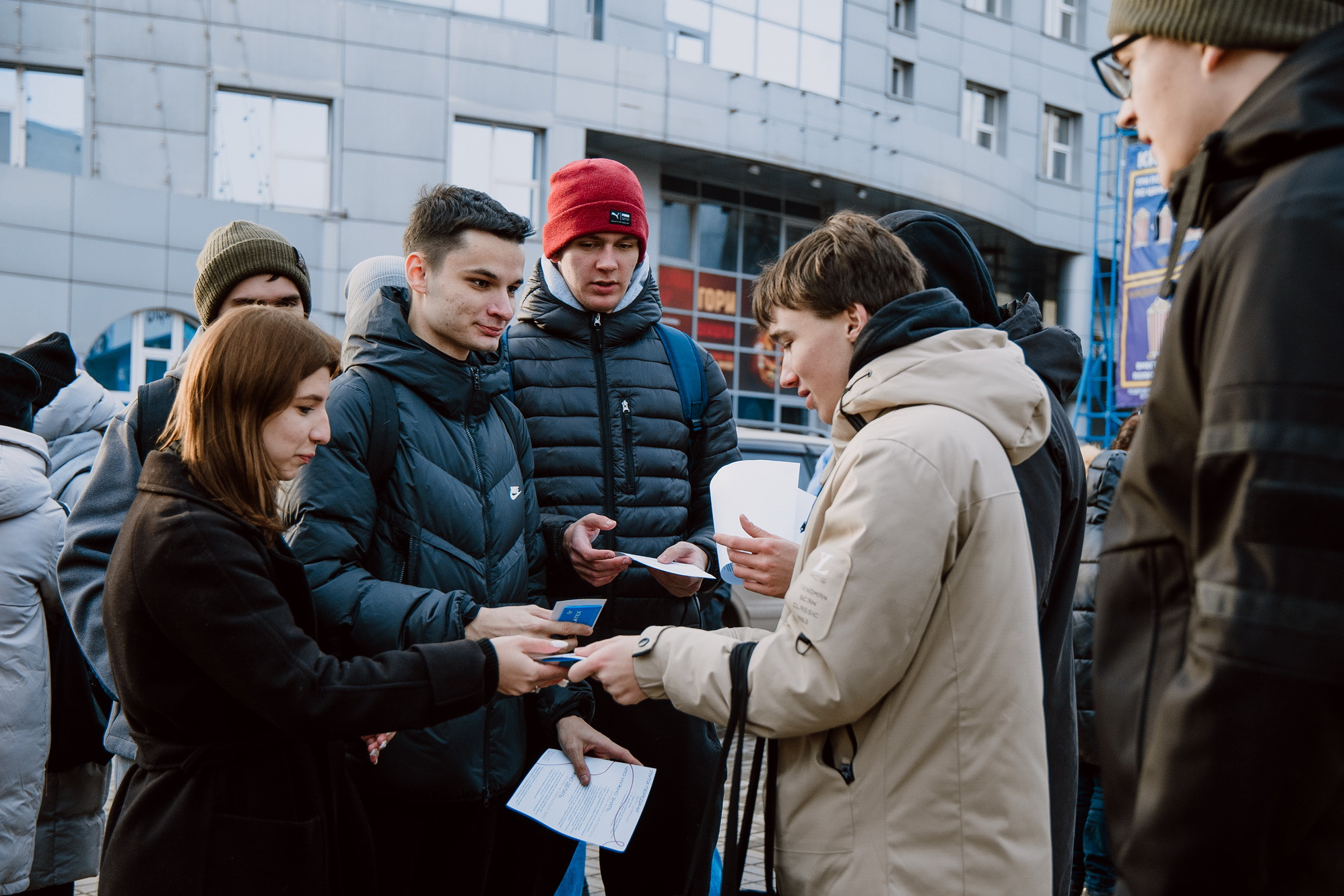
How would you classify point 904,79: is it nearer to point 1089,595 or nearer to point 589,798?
point 1089,595

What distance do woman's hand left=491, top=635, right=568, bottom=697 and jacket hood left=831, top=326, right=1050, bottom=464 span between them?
880mm

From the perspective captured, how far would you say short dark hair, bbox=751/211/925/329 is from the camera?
2.17 metres

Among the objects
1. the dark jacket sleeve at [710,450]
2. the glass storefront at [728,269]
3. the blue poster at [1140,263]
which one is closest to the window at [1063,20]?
the glass storefront at [728,269]

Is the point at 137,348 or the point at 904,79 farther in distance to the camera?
the point at 904,79

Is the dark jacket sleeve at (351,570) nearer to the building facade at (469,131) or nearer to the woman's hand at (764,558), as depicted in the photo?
the woman's hand at (764,558)

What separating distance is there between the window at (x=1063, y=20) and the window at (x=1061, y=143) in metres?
1.77

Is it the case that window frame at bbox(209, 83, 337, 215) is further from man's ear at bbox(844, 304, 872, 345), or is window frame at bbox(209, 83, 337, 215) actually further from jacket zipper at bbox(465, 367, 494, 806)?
man's ear at bbox(844, 304, 872, 345)

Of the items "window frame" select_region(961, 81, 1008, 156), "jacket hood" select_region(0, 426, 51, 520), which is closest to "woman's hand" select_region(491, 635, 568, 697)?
"jacket hood" select_region(0, 426, 51, 520)

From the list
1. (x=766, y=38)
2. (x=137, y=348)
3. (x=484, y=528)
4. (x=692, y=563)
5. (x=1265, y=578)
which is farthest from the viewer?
(x=766, y=38)

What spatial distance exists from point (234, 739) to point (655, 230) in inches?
737

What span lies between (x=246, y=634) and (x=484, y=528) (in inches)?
32.6

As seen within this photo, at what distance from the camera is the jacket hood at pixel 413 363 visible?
9.32 ft

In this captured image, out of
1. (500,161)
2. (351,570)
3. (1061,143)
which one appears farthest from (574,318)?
(1061,143)

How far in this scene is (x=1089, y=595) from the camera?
14.8ft
